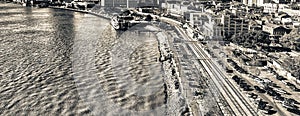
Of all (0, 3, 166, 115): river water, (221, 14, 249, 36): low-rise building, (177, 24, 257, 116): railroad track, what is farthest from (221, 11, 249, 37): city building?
(177, 24, 257, 116): railroad track

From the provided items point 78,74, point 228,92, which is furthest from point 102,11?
point 228,92

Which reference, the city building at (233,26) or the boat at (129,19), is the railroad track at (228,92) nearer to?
the city building at (233,26)

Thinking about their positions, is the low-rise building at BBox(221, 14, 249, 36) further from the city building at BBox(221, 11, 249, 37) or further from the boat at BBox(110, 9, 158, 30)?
the boat at BBox(110, 9, 158, 30)

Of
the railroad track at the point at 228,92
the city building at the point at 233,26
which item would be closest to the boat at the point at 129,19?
the city building at the point at 233,26

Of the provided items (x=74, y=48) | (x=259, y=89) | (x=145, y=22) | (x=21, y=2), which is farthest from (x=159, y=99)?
(x=21, y=2)

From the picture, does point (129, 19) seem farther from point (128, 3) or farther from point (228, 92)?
point (228, 92)
